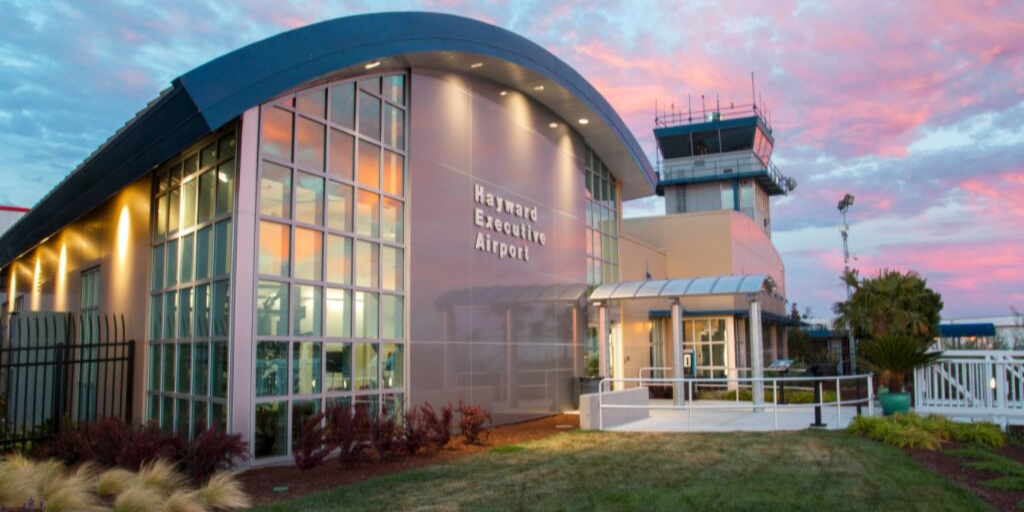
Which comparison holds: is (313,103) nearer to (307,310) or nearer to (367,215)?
(367,215)

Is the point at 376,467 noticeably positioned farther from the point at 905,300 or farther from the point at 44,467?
the point at 905,300

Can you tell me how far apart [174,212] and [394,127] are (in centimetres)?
434

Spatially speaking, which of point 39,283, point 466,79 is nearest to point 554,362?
point 466,79

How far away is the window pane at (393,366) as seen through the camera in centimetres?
1462

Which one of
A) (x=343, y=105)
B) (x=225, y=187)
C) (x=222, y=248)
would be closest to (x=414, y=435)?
(x=222, y=248)

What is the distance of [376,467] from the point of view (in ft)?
38.8

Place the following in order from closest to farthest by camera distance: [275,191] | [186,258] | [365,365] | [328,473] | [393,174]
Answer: [328,473] → [275,191] → [186,258] → [365,365] → [393,174]

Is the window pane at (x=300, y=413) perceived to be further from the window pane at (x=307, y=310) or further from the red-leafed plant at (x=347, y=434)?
the window pane at (x=307, y=310)

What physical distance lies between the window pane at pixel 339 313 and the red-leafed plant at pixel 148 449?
3.23 meters

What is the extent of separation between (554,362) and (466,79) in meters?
7.75

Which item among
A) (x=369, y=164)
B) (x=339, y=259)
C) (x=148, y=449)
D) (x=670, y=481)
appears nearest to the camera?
(x=670, y=481)

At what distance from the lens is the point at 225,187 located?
12.5 meters

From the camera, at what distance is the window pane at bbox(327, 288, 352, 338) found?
13.4 meters

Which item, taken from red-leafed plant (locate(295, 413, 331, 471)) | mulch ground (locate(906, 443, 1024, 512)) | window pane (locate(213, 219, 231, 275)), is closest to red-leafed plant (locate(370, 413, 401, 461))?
red-leafed plant (locate(295, 413, 331, 471))
